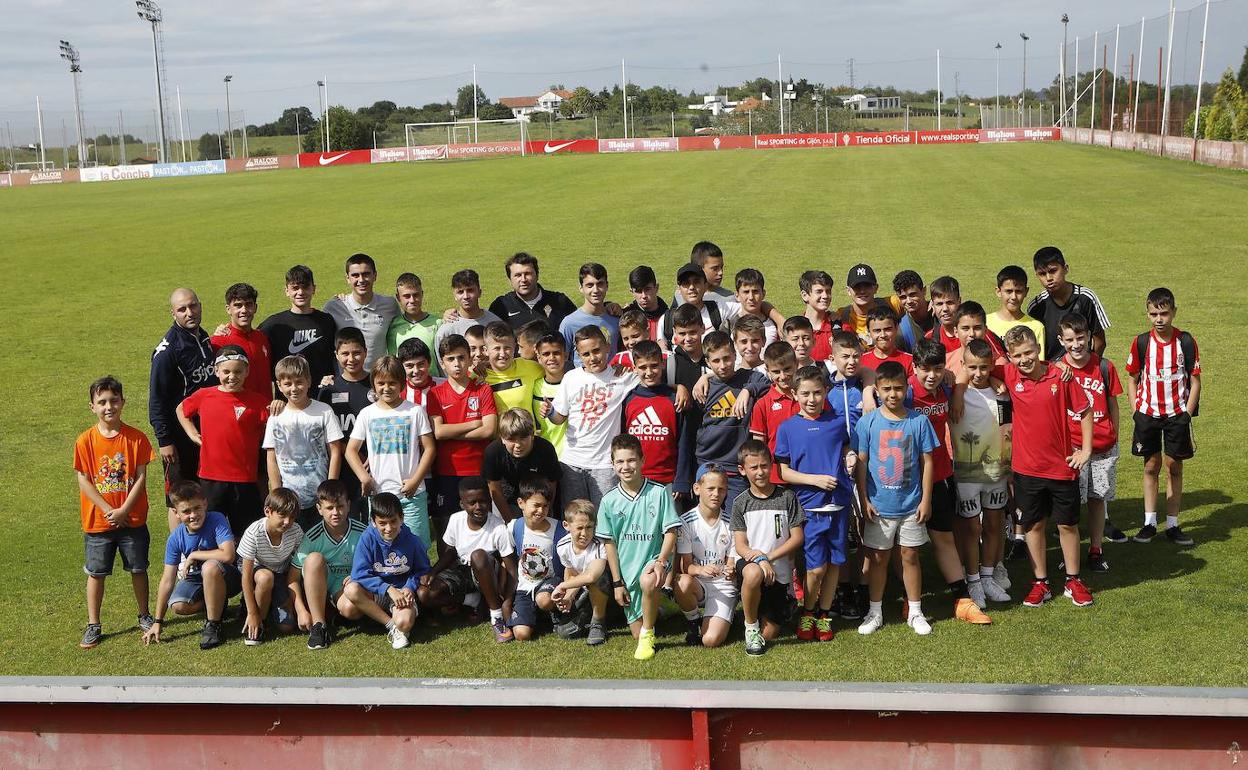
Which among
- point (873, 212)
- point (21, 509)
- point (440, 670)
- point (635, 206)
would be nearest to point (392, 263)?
point (635, 206)

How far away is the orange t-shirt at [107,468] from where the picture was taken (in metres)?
6.82

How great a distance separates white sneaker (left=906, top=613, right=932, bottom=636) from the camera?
6.29 meters

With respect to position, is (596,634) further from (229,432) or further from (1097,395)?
(1097,395)

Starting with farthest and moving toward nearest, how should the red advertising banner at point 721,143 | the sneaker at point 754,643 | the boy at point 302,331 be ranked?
the red advertising banner at point 721,143 < the boy at point 302,331 < the sneaker at point 754,643

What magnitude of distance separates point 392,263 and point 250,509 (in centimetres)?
1625

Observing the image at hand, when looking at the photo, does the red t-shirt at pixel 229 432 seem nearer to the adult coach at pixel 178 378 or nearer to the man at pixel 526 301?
the adult coach at pixel 178 378

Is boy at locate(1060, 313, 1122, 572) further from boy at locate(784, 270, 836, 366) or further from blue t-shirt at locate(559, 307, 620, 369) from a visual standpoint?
blue t-shirt at locate(559, 307, 620, 369)

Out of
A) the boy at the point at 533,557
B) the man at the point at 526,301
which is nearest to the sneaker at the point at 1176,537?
the boy at the point at 533,557

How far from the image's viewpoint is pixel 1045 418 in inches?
262

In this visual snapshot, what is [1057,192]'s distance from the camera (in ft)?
96.8

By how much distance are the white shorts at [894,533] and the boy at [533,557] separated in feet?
6.16

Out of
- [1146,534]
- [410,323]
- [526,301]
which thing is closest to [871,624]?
[1146,534]

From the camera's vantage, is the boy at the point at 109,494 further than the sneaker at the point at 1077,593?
Yes

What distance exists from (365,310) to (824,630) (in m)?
4.29
